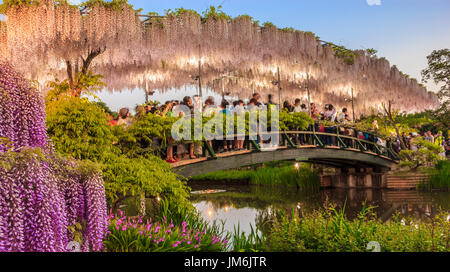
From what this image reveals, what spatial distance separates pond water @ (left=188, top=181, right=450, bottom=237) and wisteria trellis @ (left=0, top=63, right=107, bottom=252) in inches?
208

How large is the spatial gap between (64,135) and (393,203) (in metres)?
10.1

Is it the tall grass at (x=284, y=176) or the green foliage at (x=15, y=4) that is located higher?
the green foliage at (x=15, y=4)

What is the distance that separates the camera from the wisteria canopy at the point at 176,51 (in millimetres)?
7773

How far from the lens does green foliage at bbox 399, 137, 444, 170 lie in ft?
48.4

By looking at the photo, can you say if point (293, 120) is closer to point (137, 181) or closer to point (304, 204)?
point (304, 204)

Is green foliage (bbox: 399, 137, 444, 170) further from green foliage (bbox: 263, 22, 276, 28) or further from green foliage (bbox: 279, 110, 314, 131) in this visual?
green foliage (bbox: 263, 22, 276, 28)

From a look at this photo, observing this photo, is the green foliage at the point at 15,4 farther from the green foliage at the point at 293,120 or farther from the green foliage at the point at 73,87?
the green foliage at the point at 293,120

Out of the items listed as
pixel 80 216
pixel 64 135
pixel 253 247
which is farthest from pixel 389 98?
pixel 80 216

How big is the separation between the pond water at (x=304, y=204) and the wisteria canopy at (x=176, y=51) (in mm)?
4036

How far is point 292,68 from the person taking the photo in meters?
13.5

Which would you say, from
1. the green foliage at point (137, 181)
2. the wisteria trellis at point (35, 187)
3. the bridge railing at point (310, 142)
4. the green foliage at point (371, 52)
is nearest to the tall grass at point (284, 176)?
the bridge railing at point (310, 142)

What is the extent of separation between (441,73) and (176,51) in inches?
454

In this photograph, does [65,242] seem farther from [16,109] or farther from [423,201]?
[423,201]

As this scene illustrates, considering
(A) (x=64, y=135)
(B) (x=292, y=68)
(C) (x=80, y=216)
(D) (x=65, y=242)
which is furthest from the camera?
(B) (x=292, y=68)
